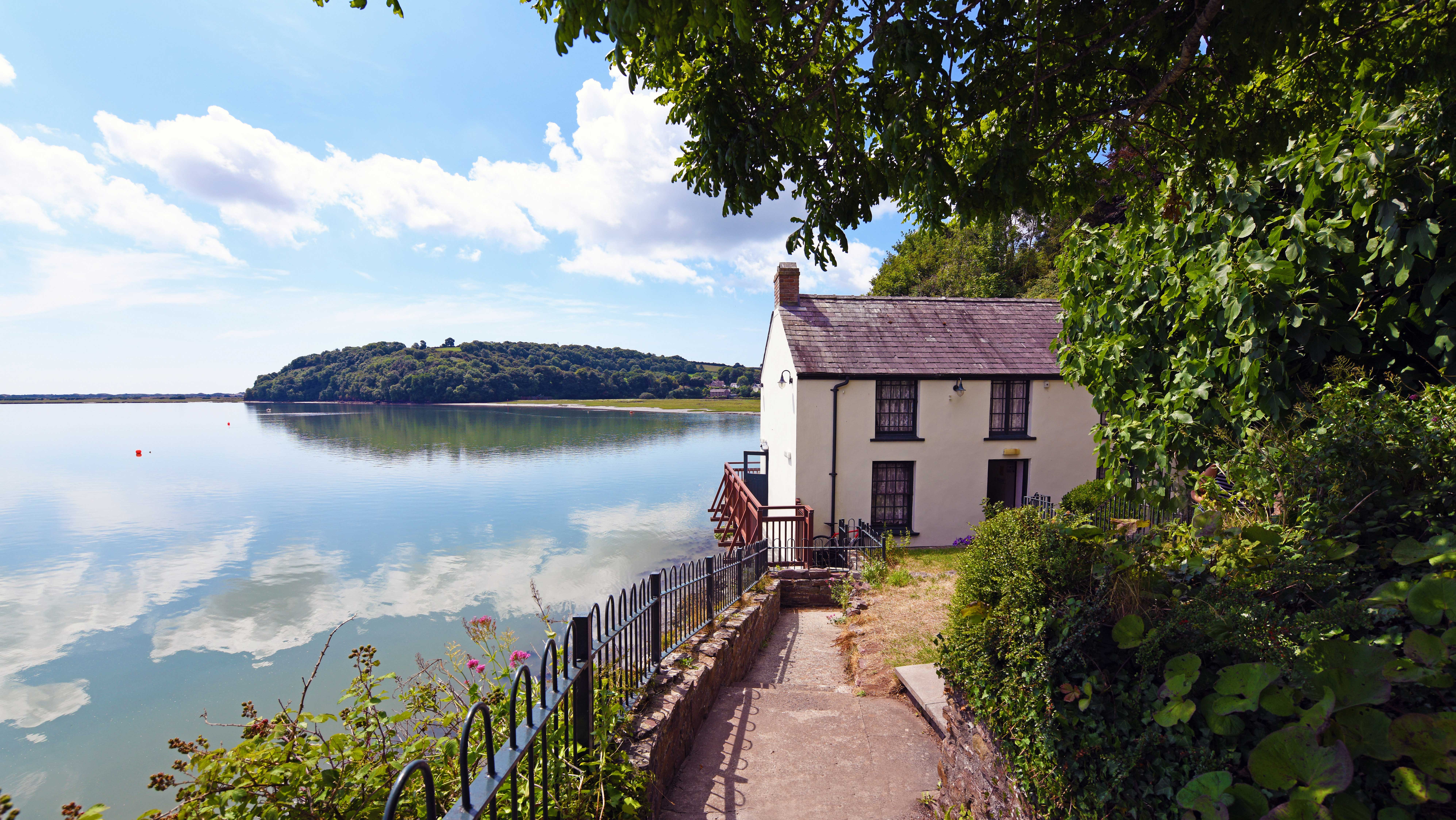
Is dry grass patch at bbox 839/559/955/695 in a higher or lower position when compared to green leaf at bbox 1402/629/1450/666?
lower

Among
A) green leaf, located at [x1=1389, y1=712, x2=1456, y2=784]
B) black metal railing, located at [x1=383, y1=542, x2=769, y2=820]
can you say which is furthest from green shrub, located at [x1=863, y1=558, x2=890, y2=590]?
green leaf, located at [x1=1389, y1=712, x2=1456, y2=784]

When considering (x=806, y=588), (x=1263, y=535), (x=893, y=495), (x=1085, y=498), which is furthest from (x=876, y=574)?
(x=1263, y=535)

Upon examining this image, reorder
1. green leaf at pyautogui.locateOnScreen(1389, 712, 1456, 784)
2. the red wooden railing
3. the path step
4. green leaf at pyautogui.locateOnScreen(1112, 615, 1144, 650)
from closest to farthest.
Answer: green leaf at pyautogui.locateOnScreen(1389, 712, 1456, 784) → green leaf at pyautogui.locateOnScreen(1112, 615, 1144, 650) → the path step → the red wooden railing

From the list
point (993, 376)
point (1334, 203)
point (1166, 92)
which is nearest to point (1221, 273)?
point (1334, 203)

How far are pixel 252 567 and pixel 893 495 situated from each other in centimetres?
2554

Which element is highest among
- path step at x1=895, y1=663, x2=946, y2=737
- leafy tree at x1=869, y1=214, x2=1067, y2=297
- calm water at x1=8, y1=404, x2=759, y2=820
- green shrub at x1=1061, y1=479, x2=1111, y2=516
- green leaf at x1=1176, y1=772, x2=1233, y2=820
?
leafy tree at x1=869, y1=214, x2=1067, y2=297

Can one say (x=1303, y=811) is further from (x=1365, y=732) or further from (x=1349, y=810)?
(x=1365, y=732)

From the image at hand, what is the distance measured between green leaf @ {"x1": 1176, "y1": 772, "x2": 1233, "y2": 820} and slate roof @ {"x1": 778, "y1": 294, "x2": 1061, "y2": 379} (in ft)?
45.2

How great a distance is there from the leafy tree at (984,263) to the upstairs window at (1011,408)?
17.8 meters

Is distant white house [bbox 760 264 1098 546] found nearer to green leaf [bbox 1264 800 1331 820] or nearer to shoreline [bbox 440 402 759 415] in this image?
green leaf [bbox 1264 800 1331 820]

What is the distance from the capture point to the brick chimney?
706 inches

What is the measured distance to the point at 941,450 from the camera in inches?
668

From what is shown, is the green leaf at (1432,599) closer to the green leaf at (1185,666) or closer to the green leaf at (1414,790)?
the green leaf at (1414,790)

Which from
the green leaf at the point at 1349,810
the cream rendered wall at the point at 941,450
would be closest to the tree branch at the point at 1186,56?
the green leaf at the point at 1349,810
